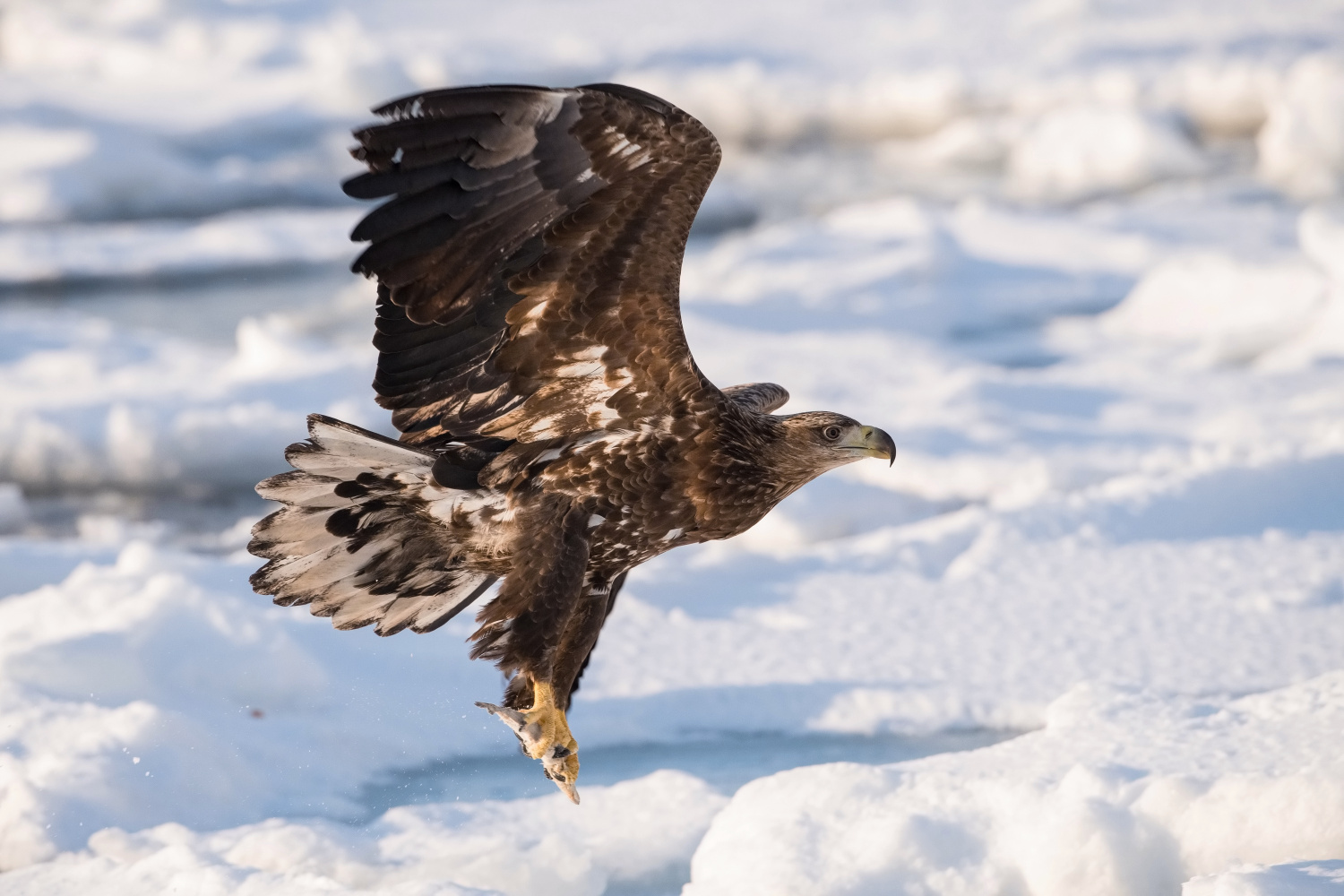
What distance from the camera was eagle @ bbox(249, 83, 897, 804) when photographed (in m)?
3.83

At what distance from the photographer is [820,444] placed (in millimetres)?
4469

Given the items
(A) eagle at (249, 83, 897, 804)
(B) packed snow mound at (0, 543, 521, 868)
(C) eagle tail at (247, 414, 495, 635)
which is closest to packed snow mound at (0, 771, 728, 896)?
(B) packed snow mound at (0, 543, 521, 868)

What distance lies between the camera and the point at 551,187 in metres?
3.87

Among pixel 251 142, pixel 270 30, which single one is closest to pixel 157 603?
pixel 251 142

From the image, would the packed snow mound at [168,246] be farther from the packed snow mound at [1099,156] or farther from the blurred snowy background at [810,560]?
the packed snow mound at [1099,156]

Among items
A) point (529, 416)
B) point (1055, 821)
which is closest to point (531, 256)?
point (529, 416)

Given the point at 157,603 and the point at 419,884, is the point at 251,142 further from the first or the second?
the point at 419,884

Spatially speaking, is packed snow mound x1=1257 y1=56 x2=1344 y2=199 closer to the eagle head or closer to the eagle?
the eagle head

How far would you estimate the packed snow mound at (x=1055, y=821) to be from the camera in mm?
4098

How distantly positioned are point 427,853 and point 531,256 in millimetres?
1726

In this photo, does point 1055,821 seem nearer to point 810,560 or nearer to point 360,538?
point 360,538

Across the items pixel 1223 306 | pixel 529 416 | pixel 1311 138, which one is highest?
pixel 1311 138

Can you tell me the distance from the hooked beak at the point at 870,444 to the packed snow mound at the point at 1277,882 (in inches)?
55.0

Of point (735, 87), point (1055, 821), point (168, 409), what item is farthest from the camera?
point (735, 87)
